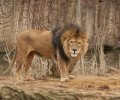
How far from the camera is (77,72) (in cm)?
931

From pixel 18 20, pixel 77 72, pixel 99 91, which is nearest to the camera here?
pixel 99 91

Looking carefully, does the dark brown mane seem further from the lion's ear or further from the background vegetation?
the background vegetation

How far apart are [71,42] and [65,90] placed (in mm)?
919

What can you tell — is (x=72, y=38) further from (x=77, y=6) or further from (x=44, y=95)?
(x=77, y=6)

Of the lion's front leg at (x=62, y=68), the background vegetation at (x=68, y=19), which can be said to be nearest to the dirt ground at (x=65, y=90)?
the lion's front leg at (x=62, y=68)

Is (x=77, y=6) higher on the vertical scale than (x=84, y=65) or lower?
higher

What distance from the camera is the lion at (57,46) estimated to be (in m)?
6.81

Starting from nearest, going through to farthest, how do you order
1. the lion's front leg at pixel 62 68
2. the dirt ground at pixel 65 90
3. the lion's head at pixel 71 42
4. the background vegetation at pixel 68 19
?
the dirt ground at pixel 65 90, the lion's head at pixel 71 42, the lion's front leg at pixel 62 68, the background vegetation at pixel 68 19

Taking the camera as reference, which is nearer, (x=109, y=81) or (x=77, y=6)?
(x=109, y=81)

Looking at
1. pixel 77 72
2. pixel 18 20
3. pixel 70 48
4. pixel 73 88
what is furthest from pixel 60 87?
pixel 18 20

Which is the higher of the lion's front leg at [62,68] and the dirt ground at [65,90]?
the lion's front leg at [62,68]

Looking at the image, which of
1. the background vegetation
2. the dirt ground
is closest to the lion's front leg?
the dirt ground

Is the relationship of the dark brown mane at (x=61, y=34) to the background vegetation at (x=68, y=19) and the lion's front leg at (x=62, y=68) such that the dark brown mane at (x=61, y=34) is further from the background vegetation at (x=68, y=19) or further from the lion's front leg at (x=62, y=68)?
the background vegetation at (x=68, y=19)

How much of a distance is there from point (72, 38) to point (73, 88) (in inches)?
33.9
